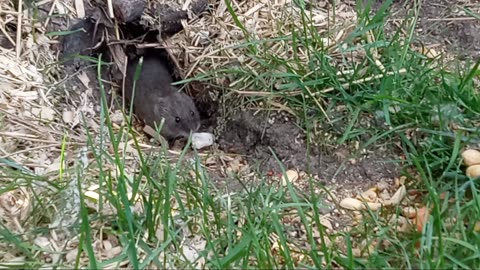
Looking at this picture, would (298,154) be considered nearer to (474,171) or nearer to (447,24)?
(474,171)

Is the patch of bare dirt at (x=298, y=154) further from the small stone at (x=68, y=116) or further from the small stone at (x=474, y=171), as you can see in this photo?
the small stone at (x=68, y=116)

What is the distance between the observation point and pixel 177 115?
2.87 meters

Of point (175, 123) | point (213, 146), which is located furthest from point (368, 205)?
point (175, 123)

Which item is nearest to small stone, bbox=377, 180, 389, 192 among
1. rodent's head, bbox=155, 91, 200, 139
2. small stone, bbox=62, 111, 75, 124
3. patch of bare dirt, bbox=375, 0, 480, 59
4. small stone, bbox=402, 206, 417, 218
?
small stone, bbox=402, 206, 417, 218

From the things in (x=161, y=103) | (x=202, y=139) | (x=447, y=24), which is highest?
(x=447, y=24)

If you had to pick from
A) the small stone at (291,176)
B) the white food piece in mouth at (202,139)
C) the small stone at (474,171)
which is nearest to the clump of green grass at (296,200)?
the small stone at (474,171)

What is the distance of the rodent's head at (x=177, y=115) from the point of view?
9.42 ft

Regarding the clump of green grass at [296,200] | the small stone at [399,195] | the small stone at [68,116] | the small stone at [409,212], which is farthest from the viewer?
the small stone at [68,116]

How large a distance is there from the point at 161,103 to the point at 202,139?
0.24 m

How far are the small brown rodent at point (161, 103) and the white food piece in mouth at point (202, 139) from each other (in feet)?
0.18

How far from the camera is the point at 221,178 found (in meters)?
2.43

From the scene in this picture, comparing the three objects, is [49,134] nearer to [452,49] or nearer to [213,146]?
[213,146]

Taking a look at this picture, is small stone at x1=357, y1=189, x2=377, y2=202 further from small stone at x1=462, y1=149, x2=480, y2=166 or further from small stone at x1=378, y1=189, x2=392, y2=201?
small stone at x1=462, y1=149, x2=480, y2=166

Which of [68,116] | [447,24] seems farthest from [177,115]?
[447,24]
